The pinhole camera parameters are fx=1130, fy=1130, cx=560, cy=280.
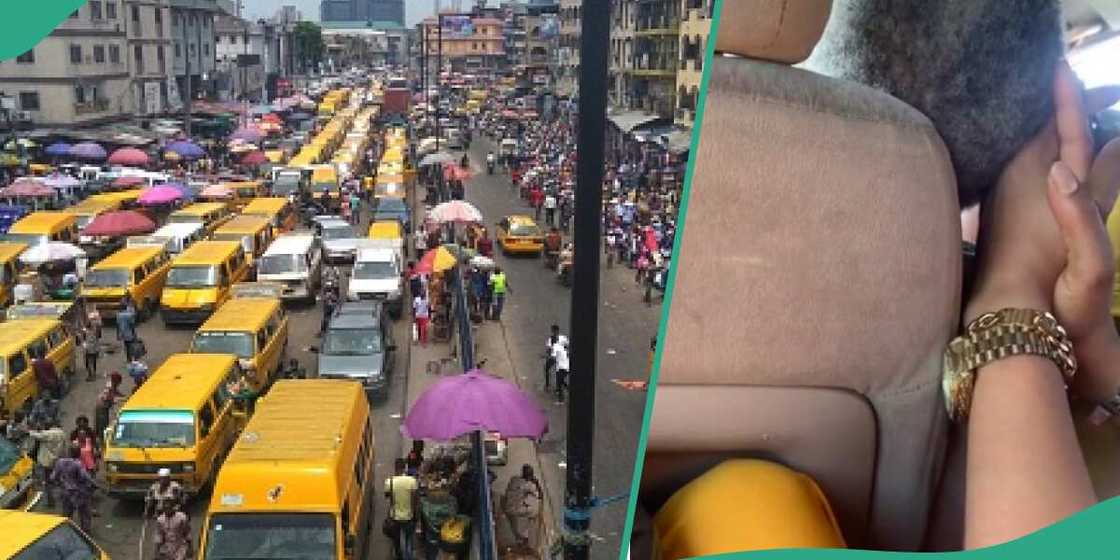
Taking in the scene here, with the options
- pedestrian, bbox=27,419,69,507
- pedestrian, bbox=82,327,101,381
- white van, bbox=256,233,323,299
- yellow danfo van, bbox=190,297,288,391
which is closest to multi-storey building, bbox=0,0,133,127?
white van, bbox=256,233,323,299

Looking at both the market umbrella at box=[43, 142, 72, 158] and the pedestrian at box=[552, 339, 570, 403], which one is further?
the market umbrella at box=[43, 142, 72, 158]

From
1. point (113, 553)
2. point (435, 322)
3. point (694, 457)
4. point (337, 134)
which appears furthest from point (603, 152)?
point (337, 134)

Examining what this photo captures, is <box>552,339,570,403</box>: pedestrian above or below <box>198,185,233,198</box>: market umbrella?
below

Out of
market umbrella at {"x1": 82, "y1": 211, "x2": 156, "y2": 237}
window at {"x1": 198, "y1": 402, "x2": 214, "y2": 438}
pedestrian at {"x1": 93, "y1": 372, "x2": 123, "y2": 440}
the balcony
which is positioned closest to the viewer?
window at {"x1": 198, "y1": 402, "x2": 214, "y2": 438}

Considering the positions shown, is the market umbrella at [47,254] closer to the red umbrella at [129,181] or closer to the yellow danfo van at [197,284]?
the yellow danfo van at [197,284]

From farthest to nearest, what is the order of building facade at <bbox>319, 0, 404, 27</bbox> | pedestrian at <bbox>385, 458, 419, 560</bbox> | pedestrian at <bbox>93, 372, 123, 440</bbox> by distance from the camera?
building facade at <bbox>319, 0, 404, 27</bbox> → pedestrian at <bbox>93, 372, 123, 440</bbox> → pedestrian at <bbox>385, 458, 419, 560</bbox>

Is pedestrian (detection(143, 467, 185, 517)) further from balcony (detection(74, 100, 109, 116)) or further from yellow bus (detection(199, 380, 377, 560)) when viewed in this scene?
balcony (detection(74, 100, 109, 116))

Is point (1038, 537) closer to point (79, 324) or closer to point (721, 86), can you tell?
point (721, 86)

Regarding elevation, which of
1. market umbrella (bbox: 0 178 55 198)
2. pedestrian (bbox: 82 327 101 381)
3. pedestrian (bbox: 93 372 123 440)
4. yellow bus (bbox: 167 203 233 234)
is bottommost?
pedestrian (bbox: 82 327 101 381)
